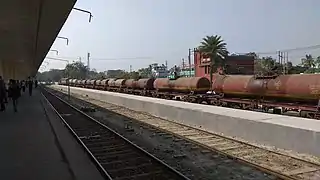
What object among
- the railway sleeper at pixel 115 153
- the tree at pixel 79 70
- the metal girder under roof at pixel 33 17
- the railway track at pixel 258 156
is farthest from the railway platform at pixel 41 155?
the tree at pixel 79 70

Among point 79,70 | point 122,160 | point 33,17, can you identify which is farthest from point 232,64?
point 79,70

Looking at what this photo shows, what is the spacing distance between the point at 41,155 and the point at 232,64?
61.1 meters

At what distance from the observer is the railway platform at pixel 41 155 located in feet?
25.0

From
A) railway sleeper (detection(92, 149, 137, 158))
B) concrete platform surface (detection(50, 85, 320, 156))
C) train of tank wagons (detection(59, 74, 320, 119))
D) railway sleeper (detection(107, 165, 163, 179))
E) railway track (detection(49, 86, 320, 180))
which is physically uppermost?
train of tank wagons (detection(59, 74, 320, 119))

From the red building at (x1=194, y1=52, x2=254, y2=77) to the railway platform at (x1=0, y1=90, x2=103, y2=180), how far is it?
170ft

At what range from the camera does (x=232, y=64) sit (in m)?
68.0

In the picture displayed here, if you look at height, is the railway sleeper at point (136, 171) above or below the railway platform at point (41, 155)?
below

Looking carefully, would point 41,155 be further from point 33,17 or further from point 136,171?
point 33,17

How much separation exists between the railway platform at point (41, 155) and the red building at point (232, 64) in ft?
170

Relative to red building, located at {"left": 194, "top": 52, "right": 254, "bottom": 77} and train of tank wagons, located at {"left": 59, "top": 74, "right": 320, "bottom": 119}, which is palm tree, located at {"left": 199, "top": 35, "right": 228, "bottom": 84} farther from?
train of tank wagons, located at {"left": 59, "top": 74, "right": 320, "bottom": 119}

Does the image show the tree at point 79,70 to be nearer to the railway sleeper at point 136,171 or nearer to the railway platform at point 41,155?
the railway platform at point 41,155

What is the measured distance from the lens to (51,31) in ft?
61.9

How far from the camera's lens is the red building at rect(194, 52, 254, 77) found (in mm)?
64875

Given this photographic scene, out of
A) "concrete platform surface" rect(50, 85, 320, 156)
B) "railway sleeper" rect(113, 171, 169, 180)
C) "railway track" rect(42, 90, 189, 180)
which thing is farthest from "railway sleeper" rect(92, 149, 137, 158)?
"concrete platform surface" rect(50, 85, 320, 156)
